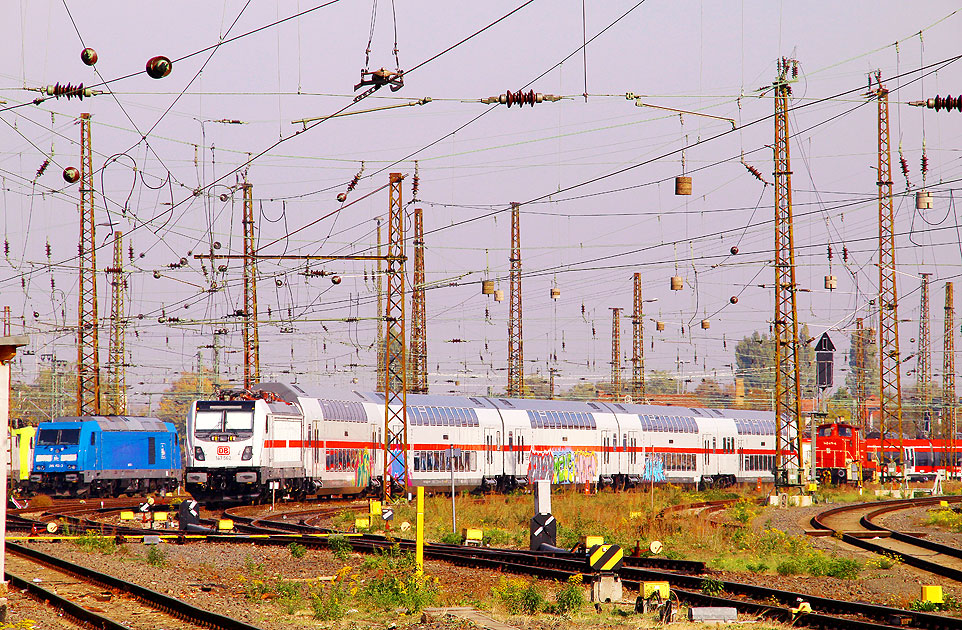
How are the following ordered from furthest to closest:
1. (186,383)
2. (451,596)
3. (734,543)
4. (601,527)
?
(186,383) < (601,527) < (734,543) < (451,596)

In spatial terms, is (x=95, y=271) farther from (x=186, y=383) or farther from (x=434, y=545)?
(x=186, y=383)

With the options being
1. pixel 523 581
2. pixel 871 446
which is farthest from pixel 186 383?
pixel 523 581

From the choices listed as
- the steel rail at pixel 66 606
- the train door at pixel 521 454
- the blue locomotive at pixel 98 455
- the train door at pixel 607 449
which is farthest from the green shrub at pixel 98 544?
the train door at pixel 607 449

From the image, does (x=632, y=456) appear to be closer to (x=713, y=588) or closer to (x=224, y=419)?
(x=224, y=419)

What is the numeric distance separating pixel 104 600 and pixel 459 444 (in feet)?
101

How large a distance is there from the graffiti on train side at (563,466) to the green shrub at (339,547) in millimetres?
27362

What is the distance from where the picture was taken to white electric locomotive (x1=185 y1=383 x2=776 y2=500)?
124 ft

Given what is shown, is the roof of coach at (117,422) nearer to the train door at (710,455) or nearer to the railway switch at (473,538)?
the railway switch at (473,538)

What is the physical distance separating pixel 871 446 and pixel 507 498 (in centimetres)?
3905

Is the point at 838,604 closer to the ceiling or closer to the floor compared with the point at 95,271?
closer to the floor

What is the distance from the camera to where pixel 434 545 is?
80.2ft

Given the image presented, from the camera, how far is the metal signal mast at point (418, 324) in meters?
51.9

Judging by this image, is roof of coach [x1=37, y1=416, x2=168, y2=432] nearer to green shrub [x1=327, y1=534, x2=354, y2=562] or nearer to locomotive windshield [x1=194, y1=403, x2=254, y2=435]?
locomotive windshield [x1=194, y1=403, x2=254, y2=435]

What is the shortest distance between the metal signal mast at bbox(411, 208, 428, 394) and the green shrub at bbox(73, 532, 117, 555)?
27.0 metres
